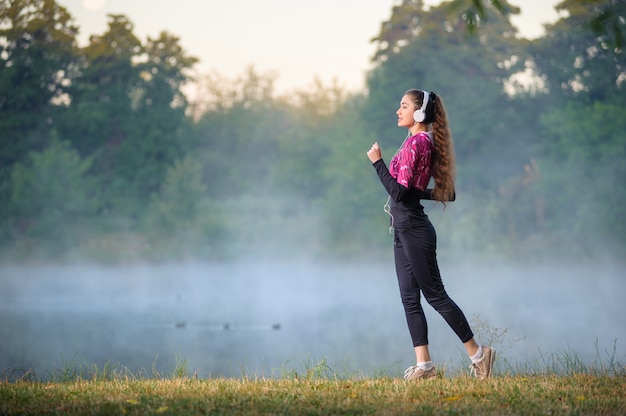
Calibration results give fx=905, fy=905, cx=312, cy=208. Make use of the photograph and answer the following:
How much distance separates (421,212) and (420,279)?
0.41m

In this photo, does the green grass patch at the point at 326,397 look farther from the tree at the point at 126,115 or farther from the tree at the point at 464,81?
the tree at the point at 126,115

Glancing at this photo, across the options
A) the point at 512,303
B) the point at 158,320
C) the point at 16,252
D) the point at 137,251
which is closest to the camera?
the point at 158,320

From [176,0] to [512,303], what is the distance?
3377 centimetres

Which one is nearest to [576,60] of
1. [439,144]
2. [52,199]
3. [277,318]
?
[52,199]

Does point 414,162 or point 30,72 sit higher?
point 30,72

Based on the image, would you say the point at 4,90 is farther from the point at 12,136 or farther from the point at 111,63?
the point at 111,63

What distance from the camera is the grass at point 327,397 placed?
4.38 m

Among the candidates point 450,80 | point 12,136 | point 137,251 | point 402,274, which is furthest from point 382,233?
point 402,274

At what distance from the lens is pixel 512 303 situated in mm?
21688

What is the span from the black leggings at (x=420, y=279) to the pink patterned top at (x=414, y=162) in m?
0.24

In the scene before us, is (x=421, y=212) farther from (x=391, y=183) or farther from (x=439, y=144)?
(x=439, y=144)

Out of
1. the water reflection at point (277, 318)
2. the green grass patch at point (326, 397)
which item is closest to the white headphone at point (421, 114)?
the green grass patch at point (326, 397)

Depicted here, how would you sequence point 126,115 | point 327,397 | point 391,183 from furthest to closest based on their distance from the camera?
point 126,115 → point 391,183 → point 327,397

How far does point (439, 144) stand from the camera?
5477mm
